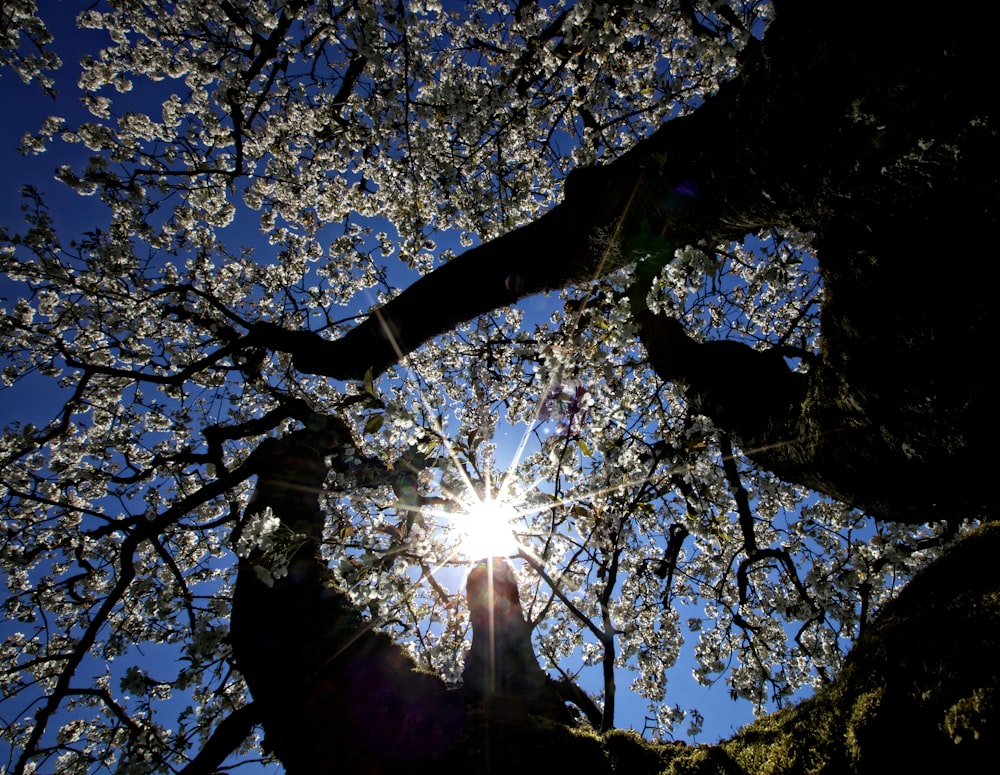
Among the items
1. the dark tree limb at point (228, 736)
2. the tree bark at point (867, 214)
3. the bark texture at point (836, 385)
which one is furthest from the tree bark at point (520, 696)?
the tree bark at point (867, 214)

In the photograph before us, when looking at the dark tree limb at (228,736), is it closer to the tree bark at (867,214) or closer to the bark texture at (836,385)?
the bark texture at (836,385)

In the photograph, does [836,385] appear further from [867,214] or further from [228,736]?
[228,736]

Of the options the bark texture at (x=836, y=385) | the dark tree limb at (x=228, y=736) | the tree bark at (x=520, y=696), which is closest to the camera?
the tree bark at (x=520, y=696)

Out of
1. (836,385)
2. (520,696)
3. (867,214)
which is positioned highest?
(867,214)

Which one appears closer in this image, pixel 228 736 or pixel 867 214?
pixel 867 214

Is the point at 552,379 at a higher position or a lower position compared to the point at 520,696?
higher

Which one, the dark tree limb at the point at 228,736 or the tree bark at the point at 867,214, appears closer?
the tree bark at the point at 867,214

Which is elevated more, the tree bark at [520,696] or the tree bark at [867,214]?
the tree bark at [867,214]

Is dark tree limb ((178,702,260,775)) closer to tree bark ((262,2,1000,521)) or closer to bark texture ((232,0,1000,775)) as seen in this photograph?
bark texture ((232,0,1000,775))

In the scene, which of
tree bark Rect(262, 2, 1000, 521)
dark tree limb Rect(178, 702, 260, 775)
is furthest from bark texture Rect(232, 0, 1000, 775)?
dark tree limb Rect(178, 702, 260, 775)

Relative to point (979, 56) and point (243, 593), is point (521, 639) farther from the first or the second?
point (979, 56)

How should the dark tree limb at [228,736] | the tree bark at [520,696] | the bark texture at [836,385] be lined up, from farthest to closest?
the dark tree limb at [228,736] < the bark texture at [836,385] < the tree bark at [520,696]

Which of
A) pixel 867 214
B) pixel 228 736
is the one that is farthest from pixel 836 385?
pixel 228 736

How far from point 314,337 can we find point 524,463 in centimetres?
276
